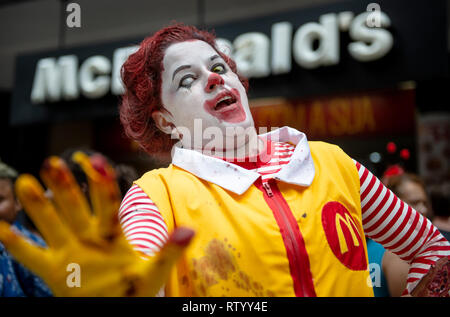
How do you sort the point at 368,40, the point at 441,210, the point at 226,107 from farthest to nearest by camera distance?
1. the point at 368,40
2. the point at 441,210
3. the point at 226,107

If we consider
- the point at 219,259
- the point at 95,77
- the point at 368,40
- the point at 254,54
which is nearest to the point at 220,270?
the point at 219,259

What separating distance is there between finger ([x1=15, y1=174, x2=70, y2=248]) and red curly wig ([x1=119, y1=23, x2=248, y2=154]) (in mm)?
390

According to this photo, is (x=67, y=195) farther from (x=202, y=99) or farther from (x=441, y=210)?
(x=441, y=210)

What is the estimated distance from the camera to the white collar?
0.75 metres

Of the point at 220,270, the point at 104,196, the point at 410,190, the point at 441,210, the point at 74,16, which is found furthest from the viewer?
the point at 441,210

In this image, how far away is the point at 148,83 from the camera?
856 millimetres

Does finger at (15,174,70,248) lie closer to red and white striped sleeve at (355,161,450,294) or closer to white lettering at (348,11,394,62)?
red and white striped sleeve at (355,161,450,294)

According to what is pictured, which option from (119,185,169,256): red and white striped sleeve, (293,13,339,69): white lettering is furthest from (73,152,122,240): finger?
(293,13,339,69): white lettering

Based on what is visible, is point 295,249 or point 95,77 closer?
point 295,249

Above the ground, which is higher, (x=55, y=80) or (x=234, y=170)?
(x=55, y=80)

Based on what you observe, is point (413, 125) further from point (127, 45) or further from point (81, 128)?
point (81, 128)

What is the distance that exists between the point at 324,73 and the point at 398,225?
6.00 ft

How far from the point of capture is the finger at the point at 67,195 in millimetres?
484

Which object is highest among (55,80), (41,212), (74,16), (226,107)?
(55,80)
